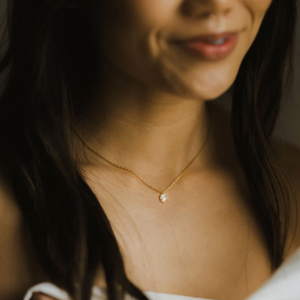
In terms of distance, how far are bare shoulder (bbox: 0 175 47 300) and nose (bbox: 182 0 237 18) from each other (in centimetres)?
36

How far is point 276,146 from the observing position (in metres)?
1.20

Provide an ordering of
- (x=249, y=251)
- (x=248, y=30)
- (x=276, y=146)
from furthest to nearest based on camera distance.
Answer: (x=276, y=146) < (x=249, y=251) < (x=248, y=30)

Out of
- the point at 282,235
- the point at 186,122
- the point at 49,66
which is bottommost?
the point at 282,235

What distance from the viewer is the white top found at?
0.83 meters

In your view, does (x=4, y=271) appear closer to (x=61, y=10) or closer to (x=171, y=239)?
(x=171, y=239)

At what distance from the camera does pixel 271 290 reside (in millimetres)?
849

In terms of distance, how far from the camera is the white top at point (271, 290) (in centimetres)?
83

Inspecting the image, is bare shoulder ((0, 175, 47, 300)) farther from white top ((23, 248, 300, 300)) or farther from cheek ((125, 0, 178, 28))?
cheek ((125, 0, 178, 28))

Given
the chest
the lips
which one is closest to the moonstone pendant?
the chest

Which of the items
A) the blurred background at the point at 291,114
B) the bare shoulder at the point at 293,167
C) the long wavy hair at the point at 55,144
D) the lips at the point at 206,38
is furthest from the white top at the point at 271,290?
the blurred background at the point at 291,114

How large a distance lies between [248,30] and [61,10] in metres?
0.27

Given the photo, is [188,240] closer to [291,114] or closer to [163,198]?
[163,198]

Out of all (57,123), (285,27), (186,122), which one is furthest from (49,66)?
(285,27)

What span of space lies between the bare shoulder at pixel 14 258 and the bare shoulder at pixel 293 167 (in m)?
0.42
